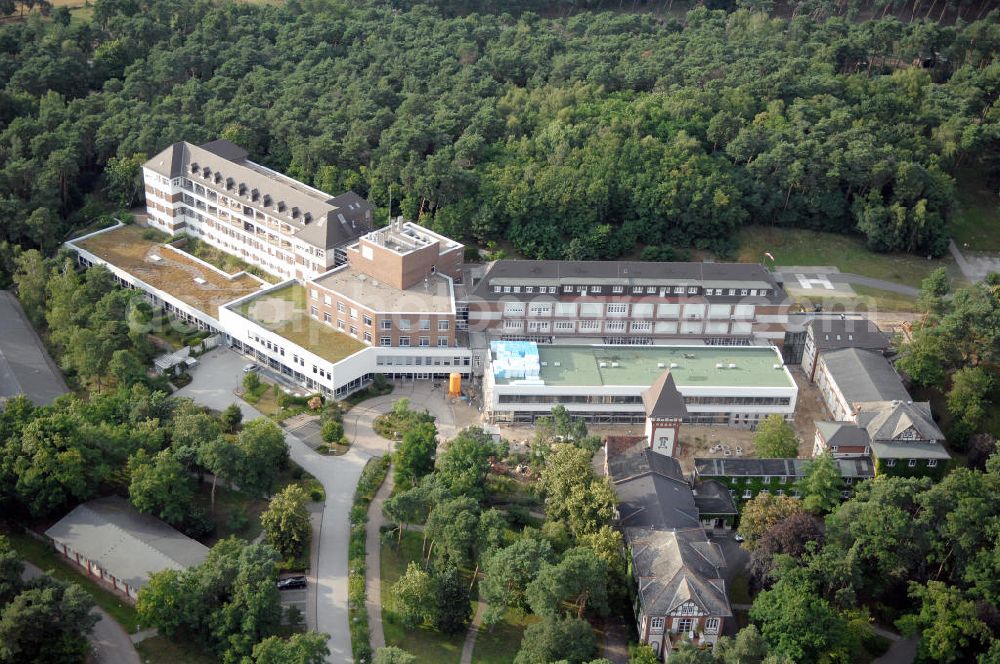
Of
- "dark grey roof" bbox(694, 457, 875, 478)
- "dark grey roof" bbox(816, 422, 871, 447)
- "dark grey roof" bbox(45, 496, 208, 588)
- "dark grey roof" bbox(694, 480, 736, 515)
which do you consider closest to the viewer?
"dark grey roof" bbox(45, 496, 208, 588)

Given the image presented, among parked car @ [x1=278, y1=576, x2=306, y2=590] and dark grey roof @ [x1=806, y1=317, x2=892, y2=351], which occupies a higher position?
dark grey roof @ [x1=806, y1=317, x2=892, y2=351]

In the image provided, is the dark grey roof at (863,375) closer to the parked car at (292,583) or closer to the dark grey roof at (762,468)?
the dark grey roof at (762,468)

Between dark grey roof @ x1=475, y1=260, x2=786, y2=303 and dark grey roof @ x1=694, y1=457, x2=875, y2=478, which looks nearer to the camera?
dark grey roof @ x1=694, y1=457, x2=875, y2=478

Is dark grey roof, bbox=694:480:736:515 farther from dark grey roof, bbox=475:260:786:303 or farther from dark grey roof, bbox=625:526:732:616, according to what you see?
dark grey roof, bbox=475:260:786:303

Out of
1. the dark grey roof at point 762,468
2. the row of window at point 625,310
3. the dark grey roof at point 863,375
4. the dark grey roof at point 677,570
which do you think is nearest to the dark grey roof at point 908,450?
the dark grey roof at point 762,468

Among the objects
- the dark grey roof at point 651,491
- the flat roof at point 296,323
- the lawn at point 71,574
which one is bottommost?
the lawn at point 71,574

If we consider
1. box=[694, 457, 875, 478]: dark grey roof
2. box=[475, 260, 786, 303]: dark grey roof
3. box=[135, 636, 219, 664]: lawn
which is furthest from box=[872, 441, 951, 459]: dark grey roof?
box=[135, 636, 219, 664]: lawn

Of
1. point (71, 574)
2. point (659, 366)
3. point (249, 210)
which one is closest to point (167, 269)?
point (249, 210)
